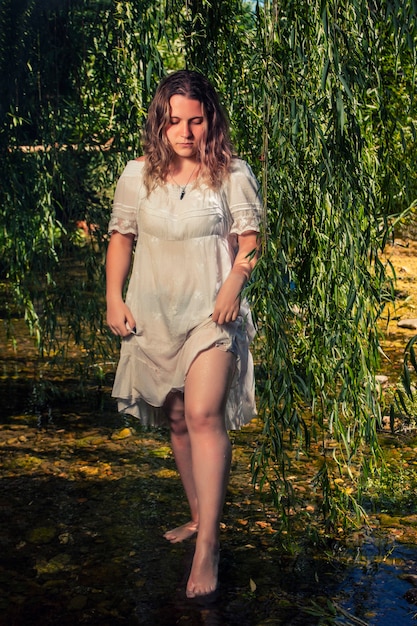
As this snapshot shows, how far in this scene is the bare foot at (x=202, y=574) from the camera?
3.99 metres

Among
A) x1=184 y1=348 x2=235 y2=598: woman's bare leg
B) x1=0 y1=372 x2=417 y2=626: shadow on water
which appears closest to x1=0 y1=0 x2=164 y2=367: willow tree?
x1=0 y1=372 x2=417 y2=626: shadow on water

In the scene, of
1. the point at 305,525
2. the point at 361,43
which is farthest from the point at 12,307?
the point at 361,43

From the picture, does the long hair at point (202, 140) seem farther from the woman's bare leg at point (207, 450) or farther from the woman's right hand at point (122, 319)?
the woman's bare leg at point (207, 450)

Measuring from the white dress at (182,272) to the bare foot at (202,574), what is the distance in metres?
0.57

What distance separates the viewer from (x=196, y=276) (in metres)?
4.10

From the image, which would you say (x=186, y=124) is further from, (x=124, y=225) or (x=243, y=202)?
(x=124, y=225)

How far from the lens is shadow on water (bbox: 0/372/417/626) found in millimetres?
3900

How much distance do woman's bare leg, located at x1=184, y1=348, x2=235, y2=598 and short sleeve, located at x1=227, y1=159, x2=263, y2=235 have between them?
0.54m

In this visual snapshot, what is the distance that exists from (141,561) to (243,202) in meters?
1.67

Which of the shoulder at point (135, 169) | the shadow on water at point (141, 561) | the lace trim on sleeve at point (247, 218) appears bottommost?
the shadow on water at point (141, 561)

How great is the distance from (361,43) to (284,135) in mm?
513

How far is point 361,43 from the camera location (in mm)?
4027

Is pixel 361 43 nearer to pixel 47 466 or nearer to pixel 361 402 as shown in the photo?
pixel 361 402

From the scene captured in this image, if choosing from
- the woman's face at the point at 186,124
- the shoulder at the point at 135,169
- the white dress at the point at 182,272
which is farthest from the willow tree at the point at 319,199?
the shoulder at the point at 135,169
